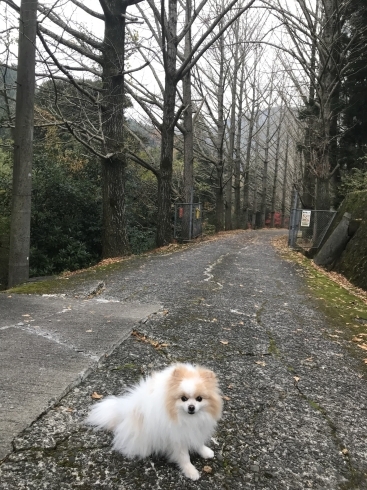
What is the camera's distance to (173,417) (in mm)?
2170

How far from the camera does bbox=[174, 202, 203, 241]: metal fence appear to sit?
1695 centimetres

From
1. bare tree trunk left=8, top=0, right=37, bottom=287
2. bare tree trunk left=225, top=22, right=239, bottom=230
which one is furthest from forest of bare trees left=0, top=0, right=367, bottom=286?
bare tree trunk left=225, top=22, right=239, bottom=230

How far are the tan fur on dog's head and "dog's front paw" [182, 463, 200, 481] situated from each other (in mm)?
337

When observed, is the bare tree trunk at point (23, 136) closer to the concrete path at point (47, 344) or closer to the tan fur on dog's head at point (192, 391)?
the concrete path at point (47, 344)

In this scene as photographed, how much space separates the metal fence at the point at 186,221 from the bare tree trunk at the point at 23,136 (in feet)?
31.8

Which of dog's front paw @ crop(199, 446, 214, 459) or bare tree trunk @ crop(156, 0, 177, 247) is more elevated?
bare tree trunk @ crop(156, 0, 177, 247)

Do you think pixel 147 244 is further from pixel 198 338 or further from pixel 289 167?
pixel 289 167

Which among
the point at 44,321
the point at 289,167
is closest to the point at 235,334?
the point at 44,321

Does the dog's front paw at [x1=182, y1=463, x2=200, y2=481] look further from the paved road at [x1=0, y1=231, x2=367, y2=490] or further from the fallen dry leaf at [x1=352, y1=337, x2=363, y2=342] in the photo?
the fallen dry leaf at [x1=352, y1=337, x2=363, y2=342]

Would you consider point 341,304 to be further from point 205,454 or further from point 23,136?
point 23,136

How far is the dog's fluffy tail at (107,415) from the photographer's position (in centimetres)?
254

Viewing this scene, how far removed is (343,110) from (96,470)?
56.9 ft

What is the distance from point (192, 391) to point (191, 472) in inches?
20.4

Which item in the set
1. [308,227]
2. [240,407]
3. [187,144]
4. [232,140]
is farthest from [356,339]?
[232,140]
